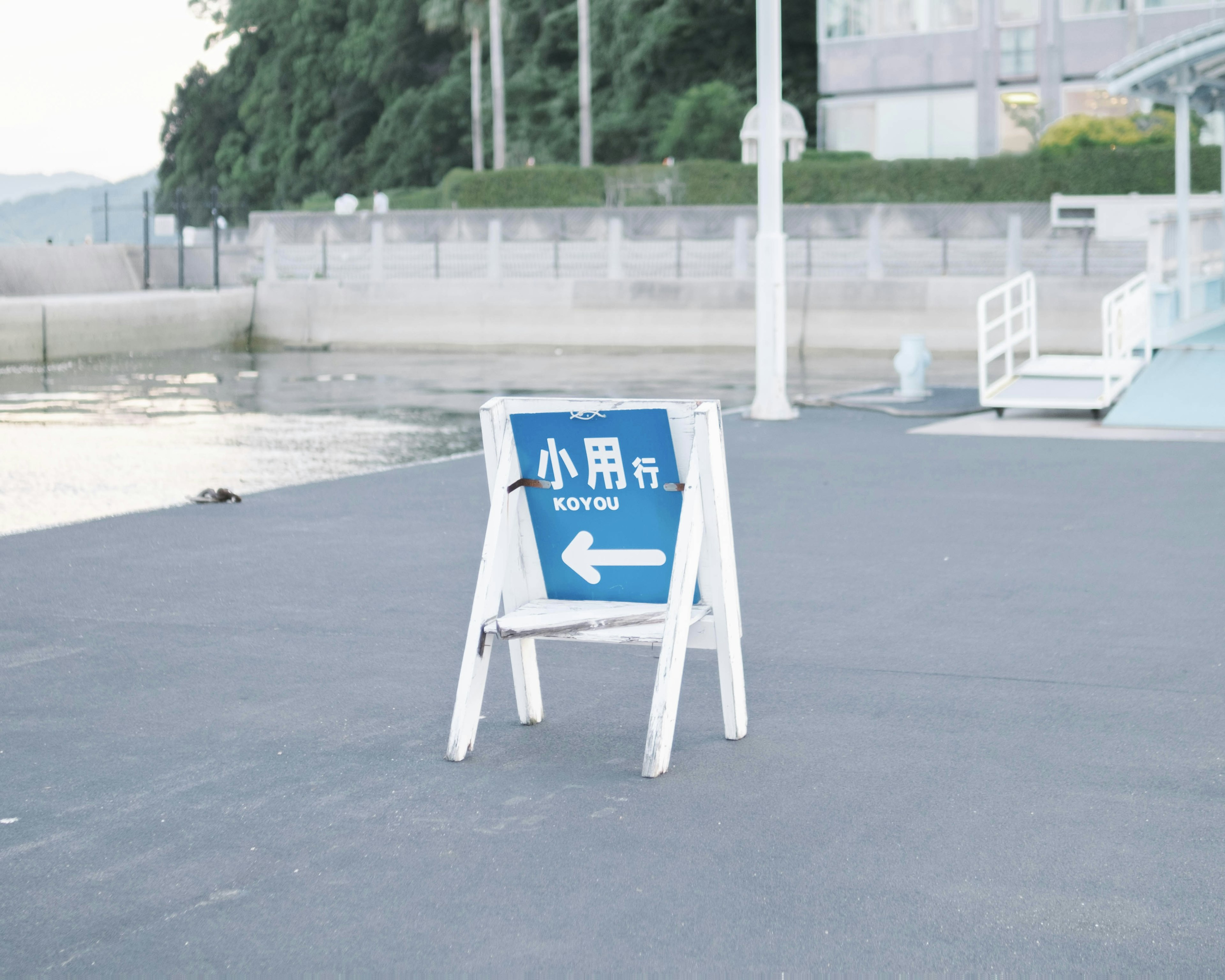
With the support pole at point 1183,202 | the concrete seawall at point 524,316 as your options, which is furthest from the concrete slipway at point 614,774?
the concrete seawall at point 524,316

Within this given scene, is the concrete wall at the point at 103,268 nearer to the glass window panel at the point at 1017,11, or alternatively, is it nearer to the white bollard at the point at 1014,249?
the white bollard at the point at 1014,249

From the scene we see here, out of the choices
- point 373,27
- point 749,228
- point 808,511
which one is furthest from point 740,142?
point 808,511

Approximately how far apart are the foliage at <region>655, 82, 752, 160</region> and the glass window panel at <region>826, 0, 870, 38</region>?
11.8 ft

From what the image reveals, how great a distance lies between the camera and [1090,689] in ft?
20.8

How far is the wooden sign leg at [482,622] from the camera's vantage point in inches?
215

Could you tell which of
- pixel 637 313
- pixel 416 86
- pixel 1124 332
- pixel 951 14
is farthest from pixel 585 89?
pixel 1124 332

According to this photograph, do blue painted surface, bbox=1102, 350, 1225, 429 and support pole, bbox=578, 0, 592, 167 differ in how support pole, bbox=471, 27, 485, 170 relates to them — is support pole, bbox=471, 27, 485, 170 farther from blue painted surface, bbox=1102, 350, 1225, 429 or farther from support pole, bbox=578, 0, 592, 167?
blue painted surface, bbox=1102, 350, 1225, 429

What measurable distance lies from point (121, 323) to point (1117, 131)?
2530 cm

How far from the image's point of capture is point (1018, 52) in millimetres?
50281

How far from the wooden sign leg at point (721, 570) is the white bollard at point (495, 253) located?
89.7 feet

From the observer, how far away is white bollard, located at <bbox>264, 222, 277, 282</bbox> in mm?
34406

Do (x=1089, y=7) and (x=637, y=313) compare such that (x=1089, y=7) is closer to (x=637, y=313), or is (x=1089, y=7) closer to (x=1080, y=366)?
(x=637, y=313)

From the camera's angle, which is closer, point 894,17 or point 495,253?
point 495,253

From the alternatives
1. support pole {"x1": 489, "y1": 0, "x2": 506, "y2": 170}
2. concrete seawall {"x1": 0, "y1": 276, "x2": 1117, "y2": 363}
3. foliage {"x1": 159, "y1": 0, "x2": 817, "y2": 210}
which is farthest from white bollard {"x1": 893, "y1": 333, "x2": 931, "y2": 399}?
foliage {"x1": 159, "y1": 0, "x2": 817, "y2": 210}
